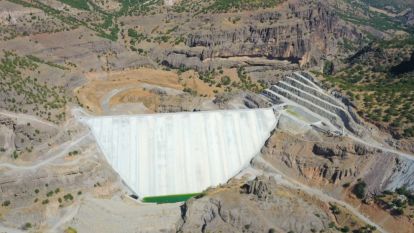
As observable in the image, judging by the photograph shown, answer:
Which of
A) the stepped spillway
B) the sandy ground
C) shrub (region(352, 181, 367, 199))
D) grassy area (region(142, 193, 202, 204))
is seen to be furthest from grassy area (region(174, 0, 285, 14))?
shrub (region(352, 181, 367, 199))

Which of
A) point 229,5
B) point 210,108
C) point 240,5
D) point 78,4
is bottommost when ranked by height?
point 210,108

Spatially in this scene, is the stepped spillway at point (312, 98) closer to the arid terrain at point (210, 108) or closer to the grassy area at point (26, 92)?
the arid terrain at point (210, 108)

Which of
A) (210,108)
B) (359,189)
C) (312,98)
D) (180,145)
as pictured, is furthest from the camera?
(210,108)

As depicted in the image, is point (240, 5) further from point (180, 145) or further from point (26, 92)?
point (26, 92)

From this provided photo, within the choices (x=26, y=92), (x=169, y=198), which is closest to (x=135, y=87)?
(x=26, y=92)

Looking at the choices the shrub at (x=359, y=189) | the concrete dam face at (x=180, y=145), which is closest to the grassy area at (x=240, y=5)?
the concrete dam face at (x=180, y=145)

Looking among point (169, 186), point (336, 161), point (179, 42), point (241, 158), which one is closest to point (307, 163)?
point (336, 161)

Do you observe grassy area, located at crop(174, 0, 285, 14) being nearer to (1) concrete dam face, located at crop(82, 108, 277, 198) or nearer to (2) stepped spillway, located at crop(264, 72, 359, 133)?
(2) stepped spillway, located at crop(264, 72, 359, 133)
